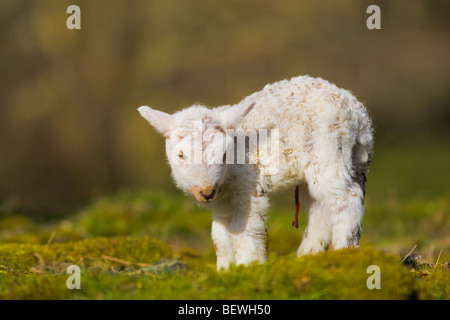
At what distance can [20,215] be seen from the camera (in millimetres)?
14617

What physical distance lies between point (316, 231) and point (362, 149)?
1229 millimetres

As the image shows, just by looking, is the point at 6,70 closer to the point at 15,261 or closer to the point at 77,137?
the point at 77,137

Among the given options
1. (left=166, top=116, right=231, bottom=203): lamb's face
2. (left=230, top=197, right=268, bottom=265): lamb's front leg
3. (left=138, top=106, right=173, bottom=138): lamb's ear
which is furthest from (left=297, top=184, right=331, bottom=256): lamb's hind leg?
(left=138, top=106, right=173, bottom=138): lamb's ear

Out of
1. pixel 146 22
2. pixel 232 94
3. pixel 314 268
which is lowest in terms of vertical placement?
pixel 314 268

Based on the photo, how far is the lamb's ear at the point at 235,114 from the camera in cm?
685

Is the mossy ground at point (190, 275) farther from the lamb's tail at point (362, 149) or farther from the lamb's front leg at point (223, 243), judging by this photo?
the lamb's tail at point (362, 149)

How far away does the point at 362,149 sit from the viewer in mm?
7469

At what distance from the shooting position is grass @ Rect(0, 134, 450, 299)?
5.20 meters

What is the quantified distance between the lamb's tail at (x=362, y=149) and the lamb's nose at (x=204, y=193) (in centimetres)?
201

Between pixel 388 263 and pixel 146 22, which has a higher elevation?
pixel 146 22

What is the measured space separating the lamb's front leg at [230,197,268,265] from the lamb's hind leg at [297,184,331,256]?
1.05m

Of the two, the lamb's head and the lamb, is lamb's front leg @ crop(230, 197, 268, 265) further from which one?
the lamb's head
